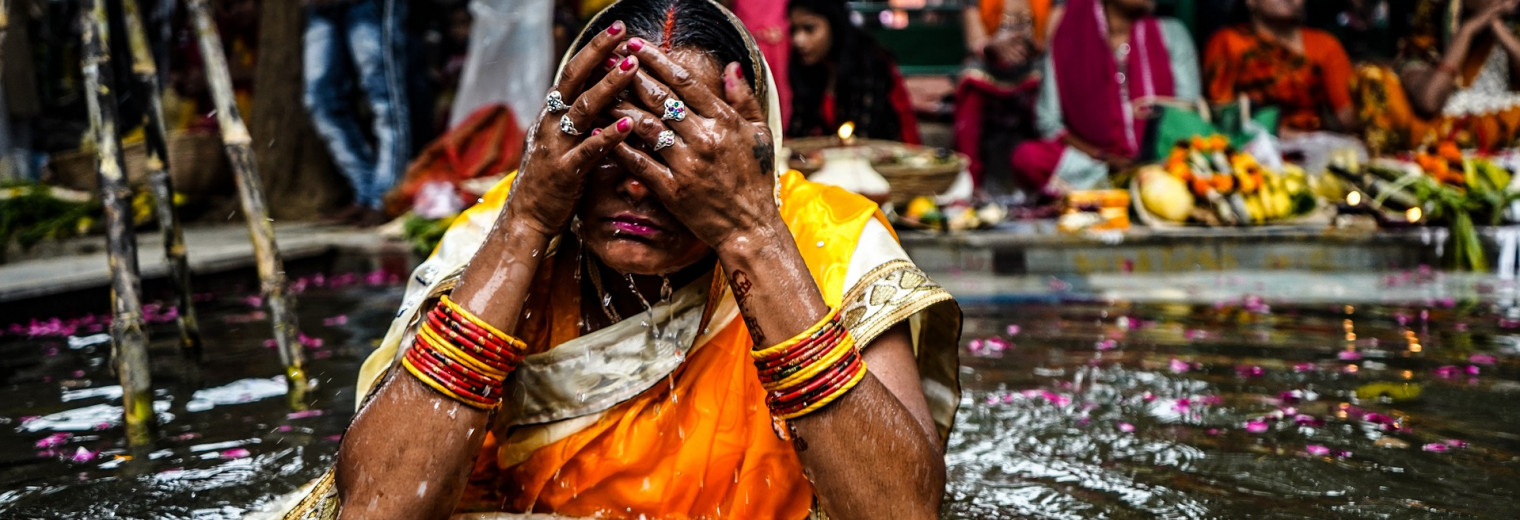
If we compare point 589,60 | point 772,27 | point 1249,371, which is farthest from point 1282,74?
point 589,60

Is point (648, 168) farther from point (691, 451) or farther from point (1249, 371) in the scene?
point (1249, 371)

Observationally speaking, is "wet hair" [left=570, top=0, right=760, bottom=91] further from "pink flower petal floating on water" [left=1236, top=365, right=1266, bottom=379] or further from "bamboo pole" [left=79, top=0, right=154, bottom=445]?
"pink flower petal floating on water" [left=1236, top=365, right=1266, bottom=379]

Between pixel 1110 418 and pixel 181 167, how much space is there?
737cm

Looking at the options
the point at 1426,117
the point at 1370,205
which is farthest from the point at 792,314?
the point at 1426,117

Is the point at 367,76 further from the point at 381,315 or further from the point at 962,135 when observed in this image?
the point at 962,135

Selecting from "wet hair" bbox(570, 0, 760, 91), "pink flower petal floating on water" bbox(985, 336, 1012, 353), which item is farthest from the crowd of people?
"wet hair" bbox(570, 0, 760, 91)

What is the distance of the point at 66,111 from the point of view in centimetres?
1191

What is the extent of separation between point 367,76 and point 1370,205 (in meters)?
6.39

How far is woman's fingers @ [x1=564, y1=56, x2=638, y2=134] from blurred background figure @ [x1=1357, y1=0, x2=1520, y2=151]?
293 inches

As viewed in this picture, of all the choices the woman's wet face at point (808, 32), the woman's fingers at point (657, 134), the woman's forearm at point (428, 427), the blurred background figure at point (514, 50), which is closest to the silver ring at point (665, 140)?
the woman's fingers at point (657, 134)

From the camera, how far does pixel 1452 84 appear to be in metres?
8.02

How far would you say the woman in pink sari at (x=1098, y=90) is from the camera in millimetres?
7988

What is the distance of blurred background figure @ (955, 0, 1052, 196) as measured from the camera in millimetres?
8227

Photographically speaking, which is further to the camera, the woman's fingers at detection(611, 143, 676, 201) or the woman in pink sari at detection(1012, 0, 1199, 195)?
the woman in pink sari at detection(1012, 0, 1199, 195)
